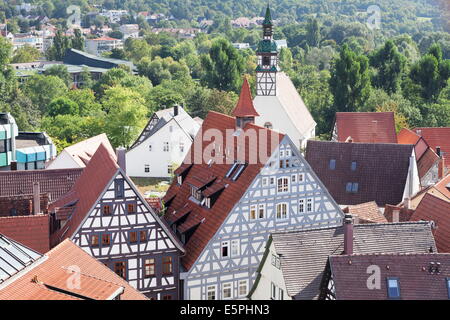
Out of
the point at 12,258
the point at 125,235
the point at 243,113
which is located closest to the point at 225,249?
the point at 125,235

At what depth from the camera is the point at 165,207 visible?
106 feet

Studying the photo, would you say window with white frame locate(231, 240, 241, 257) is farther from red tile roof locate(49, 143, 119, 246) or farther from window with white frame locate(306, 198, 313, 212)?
red tile roof locate(49, 143, 119, 246)

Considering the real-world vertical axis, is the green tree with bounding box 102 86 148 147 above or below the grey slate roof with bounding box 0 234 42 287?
below

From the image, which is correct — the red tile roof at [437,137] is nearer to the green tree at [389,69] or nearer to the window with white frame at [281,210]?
the green tree at [389,69]

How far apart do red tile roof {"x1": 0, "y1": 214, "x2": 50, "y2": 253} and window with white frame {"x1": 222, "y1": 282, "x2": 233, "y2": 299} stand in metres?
6.51

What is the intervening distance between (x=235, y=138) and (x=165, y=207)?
4.15m

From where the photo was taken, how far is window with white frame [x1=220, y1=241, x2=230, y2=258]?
28.1 m

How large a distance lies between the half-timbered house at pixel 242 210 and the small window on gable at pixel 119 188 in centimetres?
359

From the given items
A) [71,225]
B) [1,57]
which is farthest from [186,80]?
[71,225]

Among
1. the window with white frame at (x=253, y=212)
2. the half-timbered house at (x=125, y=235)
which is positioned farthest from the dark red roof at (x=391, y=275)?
the half-timbered house at (x=125, y=235)

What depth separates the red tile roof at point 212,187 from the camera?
28344 mm

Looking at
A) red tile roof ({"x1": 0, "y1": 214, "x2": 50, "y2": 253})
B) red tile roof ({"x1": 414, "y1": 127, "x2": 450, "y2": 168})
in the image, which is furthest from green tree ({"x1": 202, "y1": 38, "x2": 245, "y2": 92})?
red tile roof ({"x1": 0, "y1": 214, "x2": 50, "y2": 253})

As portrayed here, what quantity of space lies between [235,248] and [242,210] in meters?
1.42

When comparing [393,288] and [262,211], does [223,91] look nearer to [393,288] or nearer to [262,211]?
[262,211]
